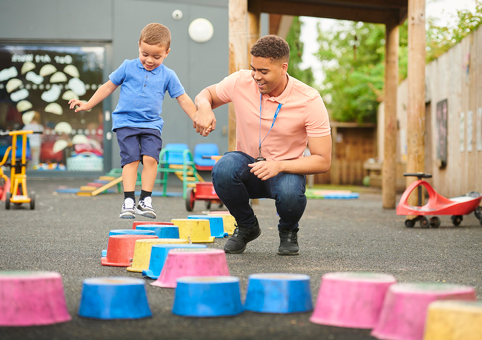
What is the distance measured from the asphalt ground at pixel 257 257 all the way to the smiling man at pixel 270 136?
0.30 metres

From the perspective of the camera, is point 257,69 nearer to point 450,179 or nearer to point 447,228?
point 447,228

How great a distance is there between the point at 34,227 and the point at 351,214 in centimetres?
374

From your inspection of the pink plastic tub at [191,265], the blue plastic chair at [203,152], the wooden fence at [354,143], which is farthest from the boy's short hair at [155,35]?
the wooden fence at [354,143]

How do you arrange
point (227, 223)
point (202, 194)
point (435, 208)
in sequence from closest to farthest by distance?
point (227, 223)
point (435, 208)
point (202, 194)

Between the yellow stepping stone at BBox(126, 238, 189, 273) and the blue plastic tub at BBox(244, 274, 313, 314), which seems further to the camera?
the yellow stepping stone at BBox(126, 238, 189, 273)

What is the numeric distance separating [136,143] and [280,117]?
1.57 metres

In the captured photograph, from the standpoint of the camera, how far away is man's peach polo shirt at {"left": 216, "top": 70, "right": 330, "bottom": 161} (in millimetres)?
3525

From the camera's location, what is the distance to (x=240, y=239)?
149 inches

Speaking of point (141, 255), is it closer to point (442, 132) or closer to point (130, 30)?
point (442, 132)

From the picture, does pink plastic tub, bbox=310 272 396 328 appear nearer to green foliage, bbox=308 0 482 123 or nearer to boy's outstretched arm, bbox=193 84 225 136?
boy's outstretched arm, bbox=193 84 225 136

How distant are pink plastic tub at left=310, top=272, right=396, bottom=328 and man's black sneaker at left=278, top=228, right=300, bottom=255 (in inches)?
64.5

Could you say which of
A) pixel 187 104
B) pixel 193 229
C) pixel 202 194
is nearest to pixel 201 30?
pixel 202 194

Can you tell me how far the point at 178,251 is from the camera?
8.71ft

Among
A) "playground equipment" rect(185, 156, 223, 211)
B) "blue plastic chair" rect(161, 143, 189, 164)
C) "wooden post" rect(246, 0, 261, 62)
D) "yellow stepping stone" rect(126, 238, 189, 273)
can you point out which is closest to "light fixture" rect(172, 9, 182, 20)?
"blue plastic chair" rect(161, 143, 189, 164)
